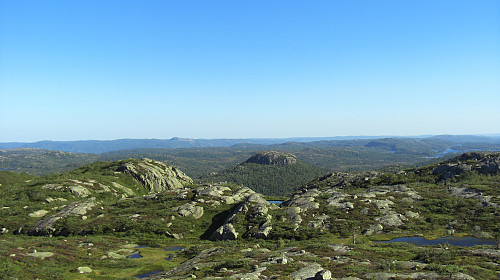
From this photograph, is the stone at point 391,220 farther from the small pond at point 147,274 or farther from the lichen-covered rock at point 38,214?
the lichen-covered rock at point 38,214

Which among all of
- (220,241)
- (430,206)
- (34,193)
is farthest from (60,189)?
(430,206)

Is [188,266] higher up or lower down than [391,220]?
higher up

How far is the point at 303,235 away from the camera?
65438 millimetres

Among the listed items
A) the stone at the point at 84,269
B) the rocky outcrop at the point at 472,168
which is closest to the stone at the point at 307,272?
the stone at the point at 84,269

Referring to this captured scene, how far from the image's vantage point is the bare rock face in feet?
514

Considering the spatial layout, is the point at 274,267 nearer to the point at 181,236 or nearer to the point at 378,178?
the point at 181,236

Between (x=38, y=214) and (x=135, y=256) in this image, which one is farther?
(x=38, y=214)

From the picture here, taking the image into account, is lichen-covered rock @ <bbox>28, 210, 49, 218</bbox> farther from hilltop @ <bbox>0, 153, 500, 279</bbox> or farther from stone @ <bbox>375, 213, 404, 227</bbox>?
stone @ <bbox>375, 213, 404, 227</bbox>

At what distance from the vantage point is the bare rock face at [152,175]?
15680cm

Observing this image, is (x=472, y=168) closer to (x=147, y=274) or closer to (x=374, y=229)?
(x=374, y=229)

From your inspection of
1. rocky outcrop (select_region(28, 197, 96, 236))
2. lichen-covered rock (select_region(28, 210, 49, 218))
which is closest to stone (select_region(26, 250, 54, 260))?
rocky outcrop (select_region(28, 197, 96, 236))

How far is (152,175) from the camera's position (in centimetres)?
16162

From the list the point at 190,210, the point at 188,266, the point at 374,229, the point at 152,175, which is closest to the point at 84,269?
the point at 188,266

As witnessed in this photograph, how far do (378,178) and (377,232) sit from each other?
97.1 metres
